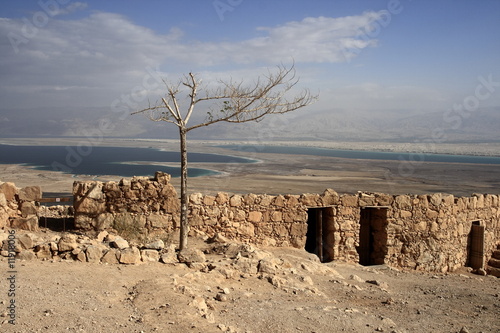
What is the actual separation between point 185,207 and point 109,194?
244cm

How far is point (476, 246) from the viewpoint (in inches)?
499

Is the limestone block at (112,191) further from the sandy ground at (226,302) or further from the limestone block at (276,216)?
the limestone block at (276,216)

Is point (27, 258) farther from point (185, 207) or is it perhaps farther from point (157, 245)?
point (185, 207)

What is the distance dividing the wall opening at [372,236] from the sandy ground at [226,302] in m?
2.51

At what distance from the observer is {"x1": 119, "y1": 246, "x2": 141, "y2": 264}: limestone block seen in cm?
755

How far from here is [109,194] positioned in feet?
34.6

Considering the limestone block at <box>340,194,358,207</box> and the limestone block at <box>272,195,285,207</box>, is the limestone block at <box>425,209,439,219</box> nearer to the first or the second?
the limestone block at <box>340,194,358,207</box>

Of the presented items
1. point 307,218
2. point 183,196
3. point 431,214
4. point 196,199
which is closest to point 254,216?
point 196,199

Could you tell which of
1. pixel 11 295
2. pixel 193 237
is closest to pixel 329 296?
pixel 193 237

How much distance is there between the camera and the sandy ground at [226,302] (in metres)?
5.38

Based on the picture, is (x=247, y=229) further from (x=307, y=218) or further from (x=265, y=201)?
(x=307, y=218)

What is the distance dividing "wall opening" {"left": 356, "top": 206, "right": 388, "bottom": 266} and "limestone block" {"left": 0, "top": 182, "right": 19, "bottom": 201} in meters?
8.45

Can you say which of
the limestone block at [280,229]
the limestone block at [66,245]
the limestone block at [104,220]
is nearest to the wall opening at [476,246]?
the limestone block at [280,229]

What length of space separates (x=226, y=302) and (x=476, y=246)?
30.1ft
